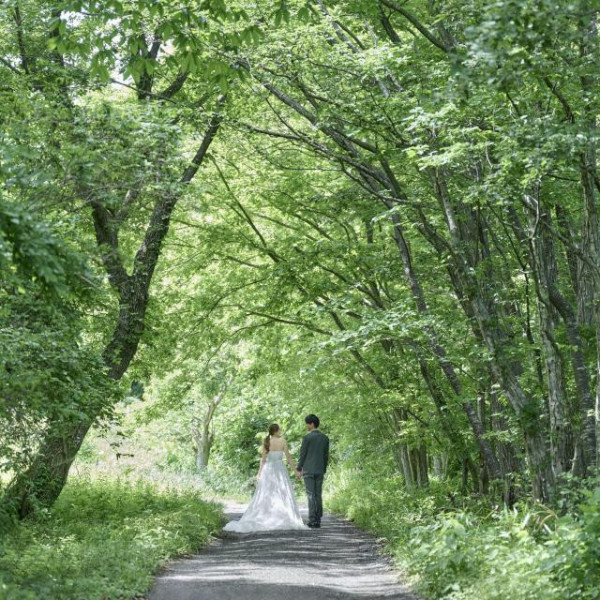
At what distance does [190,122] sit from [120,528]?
6.24 meters

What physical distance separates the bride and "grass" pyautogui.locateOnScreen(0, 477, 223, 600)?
1.99 feet

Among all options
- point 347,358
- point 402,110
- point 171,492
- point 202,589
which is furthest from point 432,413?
point 202,589

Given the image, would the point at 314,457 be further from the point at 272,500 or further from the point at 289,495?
the point at 272,500

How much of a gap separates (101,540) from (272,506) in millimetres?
5879

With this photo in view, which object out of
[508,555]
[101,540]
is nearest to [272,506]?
[101,540]

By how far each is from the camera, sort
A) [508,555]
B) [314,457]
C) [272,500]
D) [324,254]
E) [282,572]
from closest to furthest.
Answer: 1. [508,555]
2. [282,572]
3. [324,254]
4. [314,457]
5. [272,500]

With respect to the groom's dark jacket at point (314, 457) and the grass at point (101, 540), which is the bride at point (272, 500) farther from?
the grass at point (101, 540)

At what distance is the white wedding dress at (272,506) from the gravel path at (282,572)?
159cm

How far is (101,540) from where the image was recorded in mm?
11438

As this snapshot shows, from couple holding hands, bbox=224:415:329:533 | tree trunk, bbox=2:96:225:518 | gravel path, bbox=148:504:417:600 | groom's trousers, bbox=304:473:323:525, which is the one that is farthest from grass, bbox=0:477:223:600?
groom's trousers, bbox=304:473:323:525

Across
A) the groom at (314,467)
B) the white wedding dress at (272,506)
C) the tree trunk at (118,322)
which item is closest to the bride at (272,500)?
the white wedding dress at (272,506)

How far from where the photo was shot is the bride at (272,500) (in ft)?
53.9

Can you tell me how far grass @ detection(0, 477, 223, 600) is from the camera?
8.11 metres

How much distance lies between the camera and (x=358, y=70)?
35.8ft
